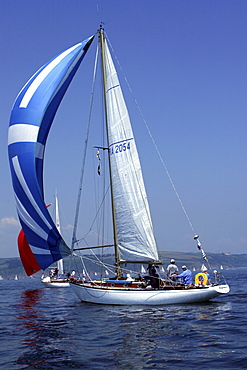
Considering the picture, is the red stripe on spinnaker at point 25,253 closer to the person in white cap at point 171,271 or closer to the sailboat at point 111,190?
the sailboat at point 111,190

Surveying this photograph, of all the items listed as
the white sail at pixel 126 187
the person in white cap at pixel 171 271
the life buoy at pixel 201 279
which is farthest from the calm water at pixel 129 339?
the white sail at pixel 126 187

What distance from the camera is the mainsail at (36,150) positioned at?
18.6 m

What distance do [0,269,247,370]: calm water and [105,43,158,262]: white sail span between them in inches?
147

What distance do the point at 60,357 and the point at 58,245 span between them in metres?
9.61

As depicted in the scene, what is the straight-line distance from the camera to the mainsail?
731 inches

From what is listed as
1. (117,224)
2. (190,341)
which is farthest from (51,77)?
(190,341)

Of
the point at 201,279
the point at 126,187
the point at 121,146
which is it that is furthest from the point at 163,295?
the point at 121,146

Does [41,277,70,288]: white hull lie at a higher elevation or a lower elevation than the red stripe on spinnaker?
lower

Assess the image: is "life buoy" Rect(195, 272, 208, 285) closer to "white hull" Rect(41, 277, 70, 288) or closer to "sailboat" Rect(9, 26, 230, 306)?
"sailboat" Rect(9, 26, 230, 306)

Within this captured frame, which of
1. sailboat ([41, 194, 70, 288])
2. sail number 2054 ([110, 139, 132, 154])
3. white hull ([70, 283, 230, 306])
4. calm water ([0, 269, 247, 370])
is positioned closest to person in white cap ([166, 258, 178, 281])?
white hull ([70, 283, 230, 306])

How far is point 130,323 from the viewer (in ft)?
45.1

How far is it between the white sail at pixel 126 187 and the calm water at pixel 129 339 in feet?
12.2

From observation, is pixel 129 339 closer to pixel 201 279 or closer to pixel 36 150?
pixel 201 279

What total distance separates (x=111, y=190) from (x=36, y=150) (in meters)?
4.56
